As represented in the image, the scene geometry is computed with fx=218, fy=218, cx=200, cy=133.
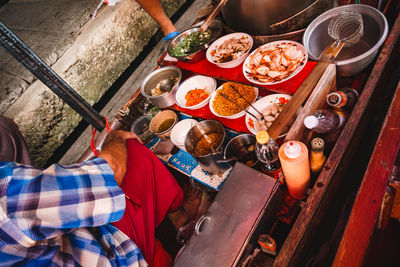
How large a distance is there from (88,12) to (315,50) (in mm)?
5069

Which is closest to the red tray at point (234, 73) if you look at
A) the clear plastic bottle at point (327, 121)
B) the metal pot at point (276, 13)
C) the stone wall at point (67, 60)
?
the clear plastic bottle at point (327, 121)

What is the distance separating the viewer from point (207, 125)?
7.57ft

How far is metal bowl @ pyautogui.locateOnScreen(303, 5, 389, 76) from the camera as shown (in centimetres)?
190

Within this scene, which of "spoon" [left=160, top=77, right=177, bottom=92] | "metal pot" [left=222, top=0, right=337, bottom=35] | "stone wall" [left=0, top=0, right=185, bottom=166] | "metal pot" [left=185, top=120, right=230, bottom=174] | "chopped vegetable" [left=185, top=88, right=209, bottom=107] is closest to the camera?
"metal pot" [left=185, top=120, right=230, bottom=174]

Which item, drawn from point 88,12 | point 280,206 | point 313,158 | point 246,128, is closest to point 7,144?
point 246,128

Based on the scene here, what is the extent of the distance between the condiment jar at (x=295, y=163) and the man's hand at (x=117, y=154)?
50.0 inches

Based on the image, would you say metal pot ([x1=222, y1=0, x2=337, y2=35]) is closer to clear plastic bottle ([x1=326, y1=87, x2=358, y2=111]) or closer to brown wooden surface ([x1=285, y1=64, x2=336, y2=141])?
brown wooden surface ([x1=285, y1=64, x2=336, y2=141])

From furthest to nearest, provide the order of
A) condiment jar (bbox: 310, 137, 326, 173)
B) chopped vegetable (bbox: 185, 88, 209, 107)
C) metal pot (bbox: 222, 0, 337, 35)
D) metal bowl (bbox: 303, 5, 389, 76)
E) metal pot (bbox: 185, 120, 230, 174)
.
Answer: chopped vegetable (bbox: 185, 88, 209, 107) < metal pot (bbox: 222, 0, 337, 35) < metal pot (bbox: 185, 120, 230, 174) < metal bowl (bbox: 303, 5, 389, 76) < condiment jar (bbox: 310, 137, 326, 173)

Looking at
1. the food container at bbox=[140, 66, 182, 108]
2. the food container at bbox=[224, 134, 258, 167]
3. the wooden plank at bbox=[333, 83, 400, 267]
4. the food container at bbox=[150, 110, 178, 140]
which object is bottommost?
the wooden plank at bbox=[333, 83, 400, 267]

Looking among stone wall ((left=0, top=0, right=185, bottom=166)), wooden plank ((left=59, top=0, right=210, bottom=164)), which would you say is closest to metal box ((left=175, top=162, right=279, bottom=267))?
wooden plank ((left=59, top=0, right=210, bottom=164))

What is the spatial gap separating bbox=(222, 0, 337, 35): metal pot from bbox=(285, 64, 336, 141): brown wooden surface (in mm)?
750

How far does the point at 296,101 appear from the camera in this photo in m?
1.77

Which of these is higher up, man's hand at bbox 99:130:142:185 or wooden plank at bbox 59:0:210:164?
man's hand at bbox 99:130:142:185

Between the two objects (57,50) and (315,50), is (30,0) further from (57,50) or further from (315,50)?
(315,50)
